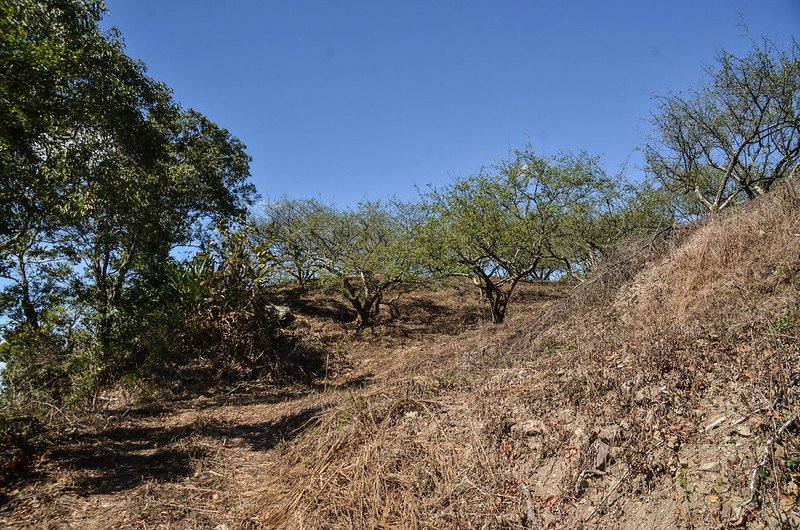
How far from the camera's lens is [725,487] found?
9.35 ft

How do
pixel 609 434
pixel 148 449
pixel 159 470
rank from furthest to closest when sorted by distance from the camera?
pixel 148 449 → pixel 159 470 → pixel 609 434

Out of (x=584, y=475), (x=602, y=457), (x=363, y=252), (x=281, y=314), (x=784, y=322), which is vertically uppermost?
(x=363, y=252)

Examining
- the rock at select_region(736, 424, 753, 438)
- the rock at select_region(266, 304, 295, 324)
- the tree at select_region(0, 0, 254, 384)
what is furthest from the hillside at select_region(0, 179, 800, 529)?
the rock at select_region(266, 304, 295, 324)

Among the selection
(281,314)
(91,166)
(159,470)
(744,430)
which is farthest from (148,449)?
(281,314)

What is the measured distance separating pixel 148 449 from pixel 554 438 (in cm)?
555

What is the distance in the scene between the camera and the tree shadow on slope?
5.25m

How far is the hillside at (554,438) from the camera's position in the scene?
3.13 metres

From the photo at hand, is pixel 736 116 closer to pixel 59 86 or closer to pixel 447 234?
pixel 447 234

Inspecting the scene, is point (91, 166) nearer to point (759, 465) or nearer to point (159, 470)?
point (159, 470)

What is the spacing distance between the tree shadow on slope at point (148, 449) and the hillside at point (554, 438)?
33 mm

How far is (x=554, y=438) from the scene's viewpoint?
399 centimetres

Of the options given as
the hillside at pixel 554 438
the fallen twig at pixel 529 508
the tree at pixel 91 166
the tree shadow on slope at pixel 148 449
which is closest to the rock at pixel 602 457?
the hillside at pixel 554 438

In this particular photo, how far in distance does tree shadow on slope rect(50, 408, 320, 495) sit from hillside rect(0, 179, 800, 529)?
0.03 metres

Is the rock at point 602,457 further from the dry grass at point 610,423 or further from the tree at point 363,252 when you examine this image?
the tree at point 363,252
